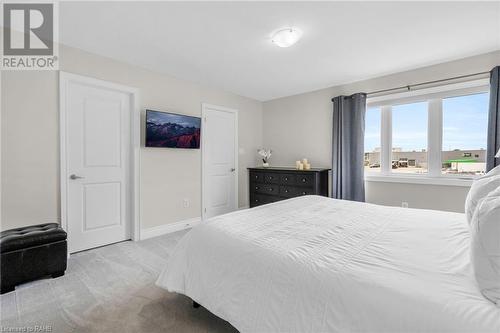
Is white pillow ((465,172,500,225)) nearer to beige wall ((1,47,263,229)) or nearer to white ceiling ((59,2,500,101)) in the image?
white ceiling ((59,2,500,101))

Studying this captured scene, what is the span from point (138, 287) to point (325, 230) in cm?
172

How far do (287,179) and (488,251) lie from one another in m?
3.29

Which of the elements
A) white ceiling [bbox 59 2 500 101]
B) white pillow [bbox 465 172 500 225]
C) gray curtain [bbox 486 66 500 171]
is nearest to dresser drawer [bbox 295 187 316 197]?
white ceiling [bbox 59 2 500 101]

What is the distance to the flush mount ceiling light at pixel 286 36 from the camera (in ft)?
7.46

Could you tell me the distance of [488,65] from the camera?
9.14 feet

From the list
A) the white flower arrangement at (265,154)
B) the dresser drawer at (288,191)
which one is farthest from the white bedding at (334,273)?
the white flower arrangement at (265,154)

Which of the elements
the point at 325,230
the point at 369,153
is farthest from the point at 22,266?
the point at 369,153

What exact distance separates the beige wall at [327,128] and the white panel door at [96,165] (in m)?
2.88

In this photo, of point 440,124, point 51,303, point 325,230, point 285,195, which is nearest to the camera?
point 325,230

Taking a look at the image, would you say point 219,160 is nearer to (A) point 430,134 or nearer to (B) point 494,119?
(A) point 430,134

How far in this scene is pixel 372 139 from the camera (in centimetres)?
384

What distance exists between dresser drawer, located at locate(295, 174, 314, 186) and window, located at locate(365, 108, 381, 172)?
973 millimetres

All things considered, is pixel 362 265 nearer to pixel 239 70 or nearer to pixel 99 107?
pixel 239 70

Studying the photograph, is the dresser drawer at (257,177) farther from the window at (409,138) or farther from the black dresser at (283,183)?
the window at (409,138)
